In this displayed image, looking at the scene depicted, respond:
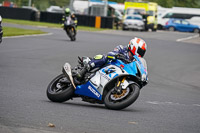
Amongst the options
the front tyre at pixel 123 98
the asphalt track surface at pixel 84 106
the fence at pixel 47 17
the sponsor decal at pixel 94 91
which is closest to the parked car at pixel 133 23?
the fence at pixel 47 17

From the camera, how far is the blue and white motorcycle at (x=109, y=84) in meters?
8.03

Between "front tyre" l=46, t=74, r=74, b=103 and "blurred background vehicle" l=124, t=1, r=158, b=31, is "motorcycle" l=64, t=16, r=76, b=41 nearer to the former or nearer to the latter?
"front tyre" l=46, t=74, r=74, b=103

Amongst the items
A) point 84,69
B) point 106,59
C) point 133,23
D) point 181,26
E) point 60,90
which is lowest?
point 181,26

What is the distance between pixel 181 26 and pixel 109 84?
47.6m

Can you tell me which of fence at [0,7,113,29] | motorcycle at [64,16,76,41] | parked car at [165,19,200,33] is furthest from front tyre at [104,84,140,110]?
parked car at [165,19,200,33]

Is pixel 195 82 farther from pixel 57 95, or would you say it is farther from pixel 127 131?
pixel 127 131

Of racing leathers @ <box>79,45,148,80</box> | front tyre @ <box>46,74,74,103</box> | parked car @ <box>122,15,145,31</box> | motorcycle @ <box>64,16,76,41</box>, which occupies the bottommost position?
parked car @ <box>122,15,145,31</box>

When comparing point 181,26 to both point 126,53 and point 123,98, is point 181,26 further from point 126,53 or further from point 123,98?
point 123,98

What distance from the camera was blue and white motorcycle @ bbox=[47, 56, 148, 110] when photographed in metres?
8.03

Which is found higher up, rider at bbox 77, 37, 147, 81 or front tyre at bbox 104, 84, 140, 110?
rider at bbox 77, 37, 147, 81

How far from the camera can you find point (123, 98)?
26.3ft

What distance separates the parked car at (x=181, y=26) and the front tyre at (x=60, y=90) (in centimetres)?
4713

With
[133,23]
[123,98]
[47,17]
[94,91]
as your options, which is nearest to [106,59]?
[94,91]

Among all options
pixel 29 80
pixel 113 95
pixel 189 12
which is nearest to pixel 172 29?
pixel 189 12
